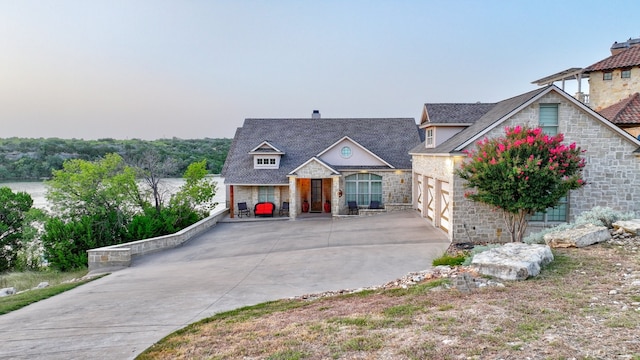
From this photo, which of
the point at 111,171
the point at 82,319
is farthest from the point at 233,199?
the point at 82,319

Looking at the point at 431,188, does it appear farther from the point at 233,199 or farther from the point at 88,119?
the point at 88,119

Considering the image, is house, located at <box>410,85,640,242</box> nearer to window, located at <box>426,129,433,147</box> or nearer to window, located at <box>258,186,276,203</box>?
window, located at <box>426,129,433,147</box>

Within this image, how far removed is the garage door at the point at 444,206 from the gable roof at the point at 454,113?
340 cm

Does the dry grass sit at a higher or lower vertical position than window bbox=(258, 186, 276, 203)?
lower

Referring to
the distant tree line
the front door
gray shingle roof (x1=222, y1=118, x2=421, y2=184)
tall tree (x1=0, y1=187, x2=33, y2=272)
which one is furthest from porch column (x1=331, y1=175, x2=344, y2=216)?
tall tree (x1=0, y1=187, x2=33, y2=272)

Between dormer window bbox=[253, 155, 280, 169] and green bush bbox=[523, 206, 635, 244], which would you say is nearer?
green bush bbox=[523, 206, 635, 244]

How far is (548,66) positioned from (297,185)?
86.1ft

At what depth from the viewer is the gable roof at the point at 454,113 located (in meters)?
18.0

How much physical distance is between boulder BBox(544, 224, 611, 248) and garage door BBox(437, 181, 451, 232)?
16.7ft

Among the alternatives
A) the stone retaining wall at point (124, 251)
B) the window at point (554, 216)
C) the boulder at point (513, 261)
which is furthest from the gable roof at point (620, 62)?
the stone retaining wall at point (124, 251)

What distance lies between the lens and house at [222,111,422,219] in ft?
74.0

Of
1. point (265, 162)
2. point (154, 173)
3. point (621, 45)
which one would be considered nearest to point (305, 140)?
point (265, 162)

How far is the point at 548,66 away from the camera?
107 ft

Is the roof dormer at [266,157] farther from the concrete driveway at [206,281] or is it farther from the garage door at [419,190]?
the garage door at [419,190]
